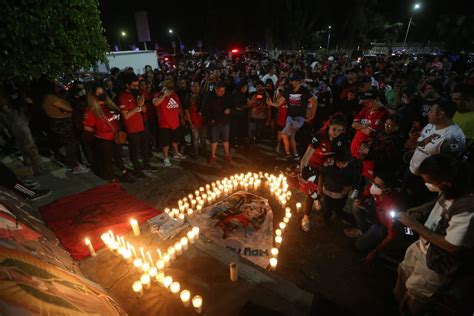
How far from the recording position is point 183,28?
1767 inches

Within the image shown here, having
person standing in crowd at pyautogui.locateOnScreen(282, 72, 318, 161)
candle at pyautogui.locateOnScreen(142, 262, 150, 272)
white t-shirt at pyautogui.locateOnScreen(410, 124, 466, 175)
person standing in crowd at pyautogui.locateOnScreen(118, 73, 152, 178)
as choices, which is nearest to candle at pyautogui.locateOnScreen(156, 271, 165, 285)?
candle at pyautogui.locateOnScreen(142, 262, 150, 272)

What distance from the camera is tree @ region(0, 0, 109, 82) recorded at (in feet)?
11.7

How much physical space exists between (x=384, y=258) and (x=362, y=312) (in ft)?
3.53

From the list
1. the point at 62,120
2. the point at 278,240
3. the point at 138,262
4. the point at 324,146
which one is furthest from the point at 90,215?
the point at 324,146

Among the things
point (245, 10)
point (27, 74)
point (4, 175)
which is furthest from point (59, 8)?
point (245, 10)

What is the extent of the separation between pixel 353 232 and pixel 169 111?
16.7 feet

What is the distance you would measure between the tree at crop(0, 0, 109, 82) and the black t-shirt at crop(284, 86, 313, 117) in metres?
4.77

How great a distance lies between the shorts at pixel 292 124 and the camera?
7551mm

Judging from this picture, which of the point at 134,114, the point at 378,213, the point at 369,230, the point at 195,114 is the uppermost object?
the point at 134,114

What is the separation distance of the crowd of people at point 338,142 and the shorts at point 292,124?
0.04 m

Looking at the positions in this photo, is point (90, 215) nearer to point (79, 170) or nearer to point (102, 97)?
point (79, 170)

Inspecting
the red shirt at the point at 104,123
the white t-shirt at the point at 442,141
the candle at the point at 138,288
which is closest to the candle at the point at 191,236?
the candle at the point at 138,288

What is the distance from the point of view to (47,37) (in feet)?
13.2

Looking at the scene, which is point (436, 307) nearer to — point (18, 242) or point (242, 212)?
point (242, 212)
